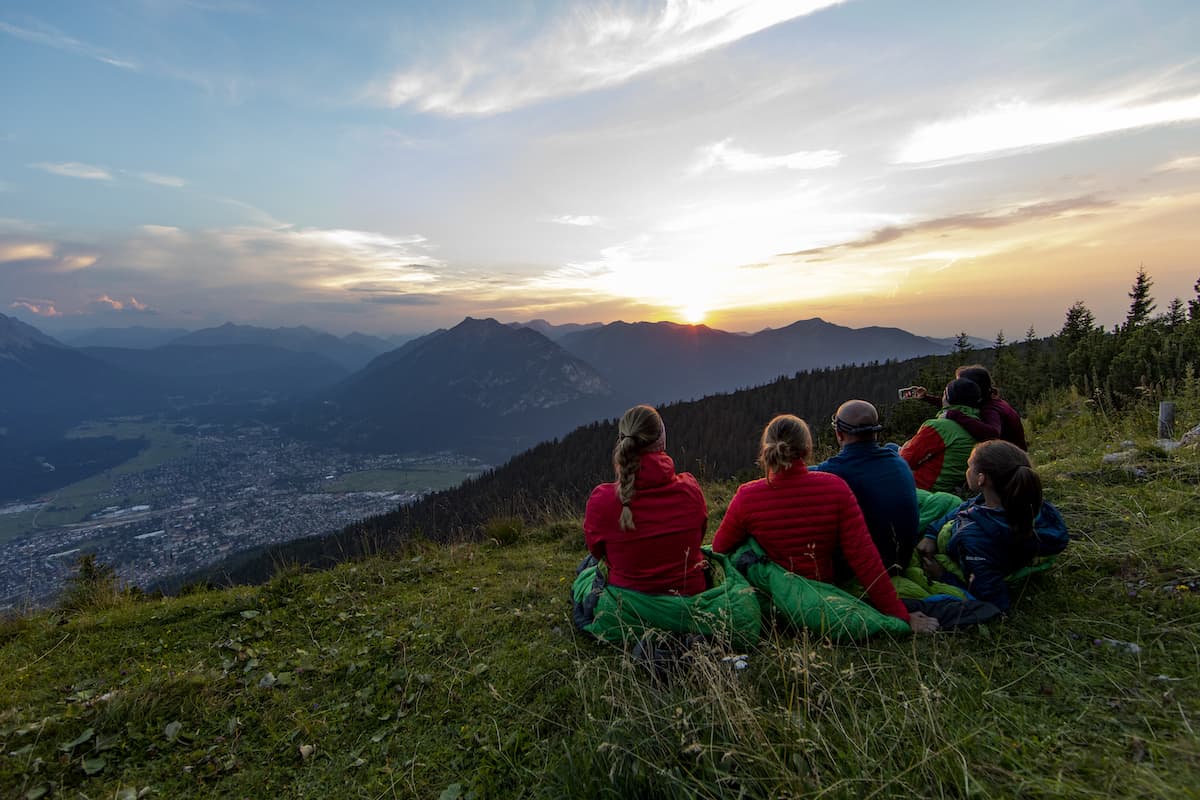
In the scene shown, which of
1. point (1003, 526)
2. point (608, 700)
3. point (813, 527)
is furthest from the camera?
point (813, 527)

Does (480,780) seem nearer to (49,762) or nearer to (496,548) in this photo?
(49,762)

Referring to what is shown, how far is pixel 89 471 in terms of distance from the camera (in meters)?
159

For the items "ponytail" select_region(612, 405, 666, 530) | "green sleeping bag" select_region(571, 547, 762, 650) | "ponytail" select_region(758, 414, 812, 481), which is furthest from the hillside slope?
"ponytail" select_region(758, 414, 812, 481)

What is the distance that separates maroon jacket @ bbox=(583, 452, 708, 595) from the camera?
154 inches

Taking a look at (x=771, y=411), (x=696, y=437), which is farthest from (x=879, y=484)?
(x=771, y=411)

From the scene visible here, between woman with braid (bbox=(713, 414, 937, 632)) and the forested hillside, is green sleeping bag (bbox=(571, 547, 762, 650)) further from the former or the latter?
the forested hillside

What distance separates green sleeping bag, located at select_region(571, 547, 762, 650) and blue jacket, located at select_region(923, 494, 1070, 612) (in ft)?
5.54

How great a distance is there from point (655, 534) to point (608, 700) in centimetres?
128

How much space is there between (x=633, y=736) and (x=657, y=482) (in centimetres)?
186

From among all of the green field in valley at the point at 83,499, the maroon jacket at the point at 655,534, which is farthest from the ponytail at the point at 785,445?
the green field in valley at the point at 83,499

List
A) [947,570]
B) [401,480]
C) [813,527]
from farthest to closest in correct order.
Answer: [401,480] < [947,570] < [813,527]

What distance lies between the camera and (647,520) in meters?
3.92

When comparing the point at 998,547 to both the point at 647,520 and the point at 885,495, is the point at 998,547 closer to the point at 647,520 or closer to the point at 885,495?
A: the point at 885,495

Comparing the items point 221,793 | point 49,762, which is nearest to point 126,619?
point 49,762
